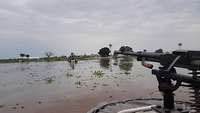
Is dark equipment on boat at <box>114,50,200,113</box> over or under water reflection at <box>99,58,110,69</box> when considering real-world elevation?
over

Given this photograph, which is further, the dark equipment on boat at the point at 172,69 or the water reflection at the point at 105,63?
the water reflection at the point at 105,63

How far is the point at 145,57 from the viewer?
6395 mm

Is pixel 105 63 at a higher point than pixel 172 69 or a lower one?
lower

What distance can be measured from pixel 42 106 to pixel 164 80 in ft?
36.9

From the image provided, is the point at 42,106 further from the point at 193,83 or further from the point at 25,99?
the point at 193,83

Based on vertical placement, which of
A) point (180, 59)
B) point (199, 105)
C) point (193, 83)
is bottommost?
point (199, 105)

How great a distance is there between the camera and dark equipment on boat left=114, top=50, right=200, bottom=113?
5.08 m

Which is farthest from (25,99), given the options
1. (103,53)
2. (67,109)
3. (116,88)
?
(103,53)

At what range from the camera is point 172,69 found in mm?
5531

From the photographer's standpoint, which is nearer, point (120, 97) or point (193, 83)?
point (193, 83)

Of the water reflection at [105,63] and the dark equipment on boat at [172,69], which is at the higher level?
the dark equipment on boat at [172,69]

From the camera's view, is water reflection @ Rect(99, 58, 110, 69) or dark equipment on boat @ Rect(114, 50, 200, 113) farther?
water reflection @ Rect(99, 58, 110, 69)

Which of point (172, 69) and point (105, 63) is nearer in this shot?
point (172, 69)

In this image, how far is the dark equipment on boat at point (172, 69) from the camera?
508 cm
